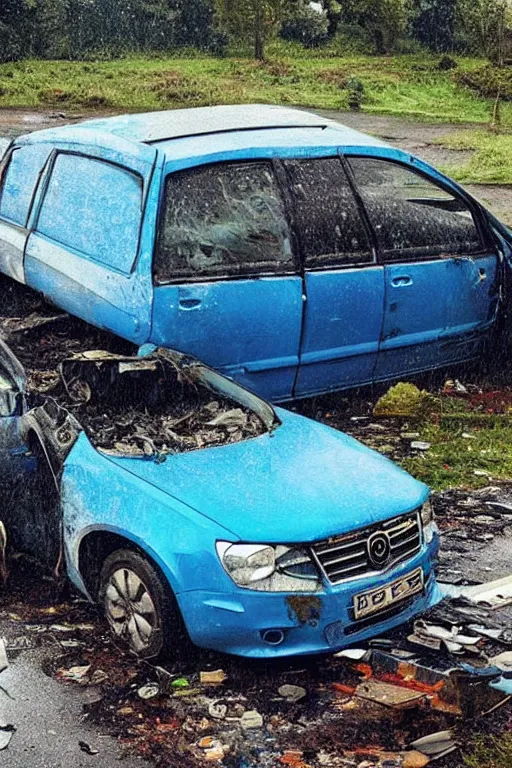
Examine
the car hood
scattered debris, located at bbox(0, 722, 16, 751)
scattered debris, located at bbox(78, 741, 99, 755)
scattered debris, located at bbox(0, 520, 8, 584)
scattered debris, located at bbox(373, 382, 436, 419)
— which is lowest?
scattered debris, located at bbox(373, 382, 436, 419)

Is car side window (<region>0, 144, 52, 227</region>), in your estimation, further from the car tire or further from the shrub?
the shrub

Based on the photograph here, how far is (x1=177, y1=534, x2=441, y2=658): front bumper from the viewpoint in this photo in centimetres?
482

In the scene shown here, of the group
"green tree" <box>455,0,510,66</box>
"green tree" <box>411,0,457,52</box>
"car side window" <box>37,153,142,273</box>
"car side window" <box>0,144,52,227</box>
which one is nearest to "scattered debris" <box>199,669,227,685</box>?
"car side window" <box>37,153,142,273</box>

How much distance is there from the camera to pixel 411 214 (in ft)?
27.2

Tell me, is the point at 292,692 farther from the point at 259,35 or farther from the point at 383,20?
the point at 383,20

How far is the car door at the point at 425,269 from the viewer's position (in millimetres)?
8102

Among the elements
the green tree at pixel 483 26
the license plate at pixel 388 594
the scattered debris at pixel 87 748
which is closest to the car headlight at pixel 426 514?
the license plate at pixel 388 594

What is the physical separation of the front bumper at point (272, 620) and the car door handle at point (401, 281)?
11.3 feet

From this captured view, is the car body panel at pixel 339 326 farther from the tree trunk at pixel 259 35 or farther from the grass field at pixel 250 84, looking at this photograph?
the tree trunk at pixel 259 35

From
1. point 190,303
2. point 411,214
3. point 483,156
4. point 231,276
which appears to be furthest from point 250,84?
point 190,303

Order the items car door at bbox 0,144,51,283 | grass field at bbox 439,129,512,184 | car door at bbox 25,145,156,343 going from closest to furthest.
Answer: car door at bbox 25,145,156,343
car door at bbox 0,144,51,283
grass field at bbox 439,129,512,184

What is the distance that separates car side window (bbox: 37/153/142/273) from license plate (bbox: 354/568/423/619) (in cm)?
284

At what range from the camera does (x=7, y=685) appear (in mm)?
4977

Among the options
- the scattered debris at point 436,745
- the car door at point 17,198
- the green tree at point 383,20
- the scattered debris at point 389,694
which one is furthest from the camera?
the green tree at point 383,20
